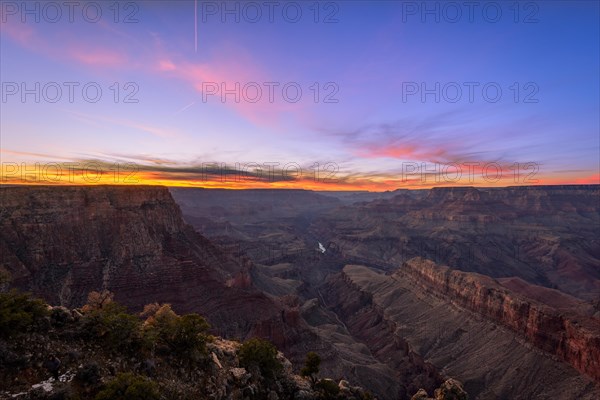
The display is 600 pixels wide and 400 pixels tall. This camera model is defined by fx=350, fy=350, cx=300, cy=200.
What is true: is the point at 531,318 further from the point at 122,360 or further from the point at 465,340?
the point at 122,360

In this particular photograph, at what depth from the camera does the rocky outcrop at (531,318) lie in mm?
56312

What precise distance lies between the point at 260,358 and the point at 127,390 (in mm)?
15686

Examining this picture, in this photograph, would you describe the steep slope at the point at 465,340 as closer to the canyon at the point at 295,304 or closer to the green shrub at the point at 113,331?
the canyon at the point at 295,304

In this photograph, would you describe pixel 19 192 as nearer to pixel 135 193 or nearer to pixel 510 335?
pixel 135 193

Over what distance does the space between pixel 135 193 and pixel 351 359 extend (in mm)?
63795

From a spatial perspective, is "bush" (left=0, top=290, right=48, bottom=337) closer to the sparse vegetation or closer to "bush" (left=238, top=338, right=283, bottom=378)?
the sparse vegetation

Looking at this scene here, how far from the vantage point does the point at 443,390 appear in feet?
132

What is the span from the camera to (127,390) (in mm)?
20719

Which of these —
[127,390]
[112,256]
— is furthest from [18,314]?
[112,256]

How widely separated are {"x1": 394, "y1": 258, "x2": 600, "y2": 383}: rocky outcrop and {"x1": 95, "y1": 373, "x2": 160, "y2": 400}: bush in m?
65.3

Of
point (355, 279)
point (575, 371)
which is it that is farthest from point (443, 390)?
point (355, 279)

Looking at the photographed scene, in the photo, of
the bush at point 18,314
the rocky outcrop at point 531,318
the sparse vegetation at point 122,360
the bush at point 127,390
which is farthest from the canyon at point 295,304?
the bush at point 127,390

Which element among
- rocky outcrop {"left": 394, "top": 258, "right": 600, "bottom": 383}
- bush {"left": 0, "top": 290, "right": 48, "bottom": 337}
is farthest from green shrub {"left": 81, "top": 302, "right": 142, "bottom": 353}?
rocky outcrop {"left": 394, "top": 258, "right": 600, "bottom": 383}

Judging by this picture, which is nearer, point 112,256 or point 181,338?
point 181,338
